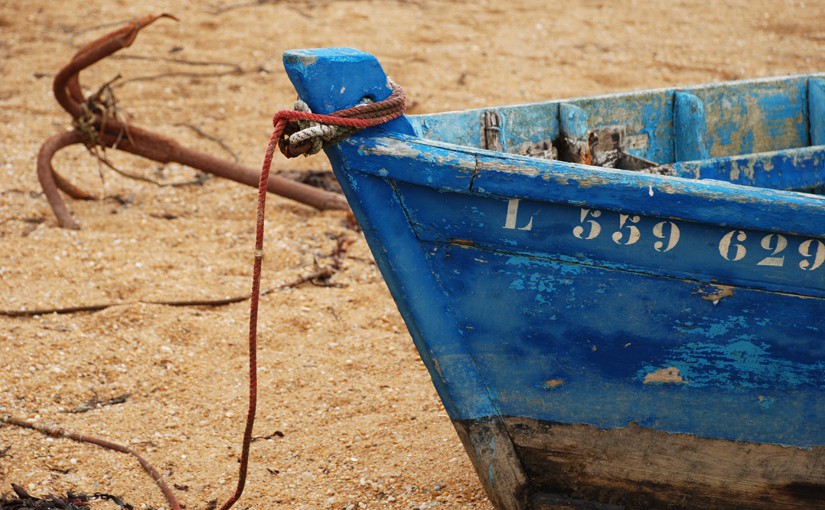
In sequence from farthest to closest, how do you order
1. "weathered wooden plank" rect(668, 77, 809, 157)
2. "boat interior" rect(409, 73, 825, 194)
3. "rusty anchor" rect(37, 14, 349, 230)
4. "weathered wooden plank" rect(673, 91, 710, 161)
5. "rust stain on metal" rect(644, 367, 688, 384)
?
"rusty anchor" rect(37, 14, 349, 230) → "weathered wooden plank" rect(668, 77, 809, 157) → "weathered wooden plank" rect(673, 91, 710, 161) → "boat interior" rect(409, 73, 825, 194) → "rust stain on metal" rect(644, 367, 688, 384)

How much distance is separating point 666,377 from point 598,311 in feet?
0.83

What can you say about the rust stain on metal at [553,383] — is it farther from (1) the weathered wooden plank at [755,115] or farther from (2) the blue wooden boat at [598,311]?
(1) the weathered wooden plank at [755,115]

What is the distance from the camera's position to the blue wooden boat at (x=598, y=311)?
6.25 ft

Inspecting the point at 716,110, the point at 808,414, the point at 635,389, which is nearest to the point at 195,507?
the point at 635,389

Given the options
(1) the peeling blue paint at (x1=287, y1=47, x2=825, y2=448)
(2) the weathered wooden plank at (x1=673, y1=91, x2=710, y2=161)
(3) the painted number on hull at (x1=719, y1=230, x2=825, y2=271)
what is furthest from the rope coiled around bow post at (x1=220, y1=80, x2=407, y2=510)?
(2) the weathered wooden plank at (x1=673, y1=91, x2=710, y2=161)

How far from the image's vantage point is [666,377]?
2.10 m

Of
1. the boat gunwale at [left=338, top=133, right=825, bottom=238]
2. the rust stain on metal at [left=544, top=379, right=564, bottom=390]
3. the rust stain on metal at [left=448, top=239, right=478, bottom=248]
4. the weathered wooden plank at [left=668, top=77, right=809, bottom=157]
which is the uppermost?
the boat gunwale at [left=338, top=133, right=825, bottom=238]

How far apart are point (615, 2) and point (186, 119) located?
4.45 m

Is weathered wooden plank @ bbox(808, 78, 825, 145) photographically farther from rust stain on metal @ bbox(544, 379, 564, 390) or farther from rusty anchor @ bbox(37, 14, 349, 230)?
rusty anchor @ bbox(37, 14, 349, 230)

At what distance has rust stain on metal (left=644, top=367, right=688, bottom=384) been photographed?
82.4 inches

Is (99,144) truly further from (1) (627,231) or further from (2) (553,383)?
(1) (627,231)

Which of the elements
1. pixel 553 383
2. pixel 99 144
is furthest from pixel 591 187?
pixel 99 144

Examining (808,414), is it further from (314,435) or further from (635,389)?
(314,435)

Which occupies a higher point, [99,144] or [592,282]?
[592,282]
